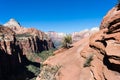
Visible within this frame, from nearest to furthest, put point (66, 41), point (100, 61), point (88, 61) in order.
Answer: point (100, 61)
point (88, 61)
point (66, 41)

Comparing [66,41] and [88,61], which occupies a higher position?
[66,41]

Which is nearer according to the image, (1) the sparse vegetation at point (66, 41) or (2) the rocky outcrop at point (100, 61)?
(2) the rocky outcrop at point (100, 61)

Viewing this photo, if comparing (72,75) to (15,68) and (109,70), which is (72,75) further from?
(15,68)

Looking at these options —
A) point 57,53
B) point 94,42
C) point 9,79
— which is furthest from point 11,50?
point 94,42

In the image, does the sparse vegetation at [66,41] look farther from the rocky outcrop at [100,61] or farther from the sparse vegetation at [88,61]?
the sparse vegetation at [88,61]

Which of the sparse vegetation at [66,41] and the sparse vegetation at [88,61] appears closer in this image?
the sparse vegetation at [88,61]

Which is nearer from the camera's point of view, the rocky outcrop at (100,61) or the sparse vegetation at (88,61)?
the rocky outcrop at (100,61)

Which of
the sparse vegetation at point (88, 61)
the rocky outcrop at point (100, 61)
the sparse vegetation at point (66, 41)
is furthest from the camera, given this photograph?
the sparse vegetation at point (66, 41)

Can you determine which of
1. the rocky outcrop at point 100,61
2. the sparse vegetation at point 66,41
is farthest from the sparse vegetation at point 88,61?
the sparse vegetation at point 66,41

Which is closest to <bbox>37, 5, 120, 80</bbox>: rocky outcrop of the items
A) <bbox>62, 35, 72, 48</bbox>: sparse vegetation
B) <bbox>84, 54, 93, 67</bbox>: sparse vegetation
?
<bbox>84, 54, 93, 67</bbox>: sparse vegetation

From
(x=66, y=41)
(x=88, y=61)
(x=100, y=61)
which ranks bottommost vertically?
(x=88, y=61)

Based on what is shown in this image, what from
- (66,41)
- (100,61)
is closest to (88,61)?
(100,61)

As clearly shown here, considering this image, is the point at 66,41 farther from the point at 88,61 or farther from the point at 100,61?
the point at 100,61

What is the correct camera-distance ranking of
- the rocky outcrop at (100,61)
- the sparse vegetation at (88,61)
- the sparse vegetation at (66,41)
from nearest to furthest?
the rocky outcrop at (100,61) < the sparse vegetation at (88,61) < the sparse vegetation at (66,41)
